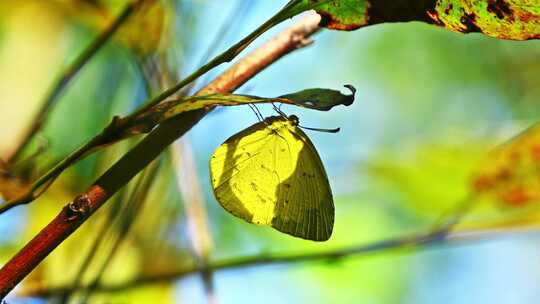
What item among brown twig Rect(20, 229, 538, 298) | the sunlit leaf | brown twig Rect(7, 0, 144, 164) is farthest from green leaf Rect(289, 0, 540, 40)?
the sunlit leaf

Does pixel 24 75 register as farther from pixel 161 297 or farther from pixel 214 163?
pixel 214 163

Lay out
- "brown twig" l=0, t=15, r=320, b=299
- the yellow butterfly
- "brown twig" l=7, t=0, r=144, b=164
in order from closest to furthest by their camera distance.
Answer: "brown twig" l=0, t=15, r=320, b=299, the yellow butterfly, "brown twig" l=7, t=0, r=144, b=164

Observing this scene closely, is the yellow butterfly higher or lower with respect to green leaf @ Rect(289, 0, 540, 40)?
lower

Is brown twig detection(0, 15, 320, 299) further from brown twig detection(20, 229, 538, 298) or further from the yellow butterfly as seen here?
brown twig detection(20, 229, 538, 298)

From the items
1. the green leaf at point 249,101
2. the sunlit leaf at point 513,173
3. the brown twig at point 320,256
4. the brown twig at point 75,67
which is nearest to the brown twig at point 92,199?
the green leaf at point 249,101

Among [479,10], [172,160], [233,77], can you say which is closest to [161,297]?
[172,160]

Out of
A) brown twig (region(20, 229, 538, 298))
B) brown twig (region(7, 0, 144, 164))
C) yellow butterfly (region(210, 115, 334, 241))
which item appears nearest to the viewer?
yellow butterfly (region(210, 115, 334, 241))

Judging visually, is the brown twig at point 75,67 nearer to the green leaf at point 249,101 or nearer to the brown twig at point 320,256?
the brown twig at point 320,256
